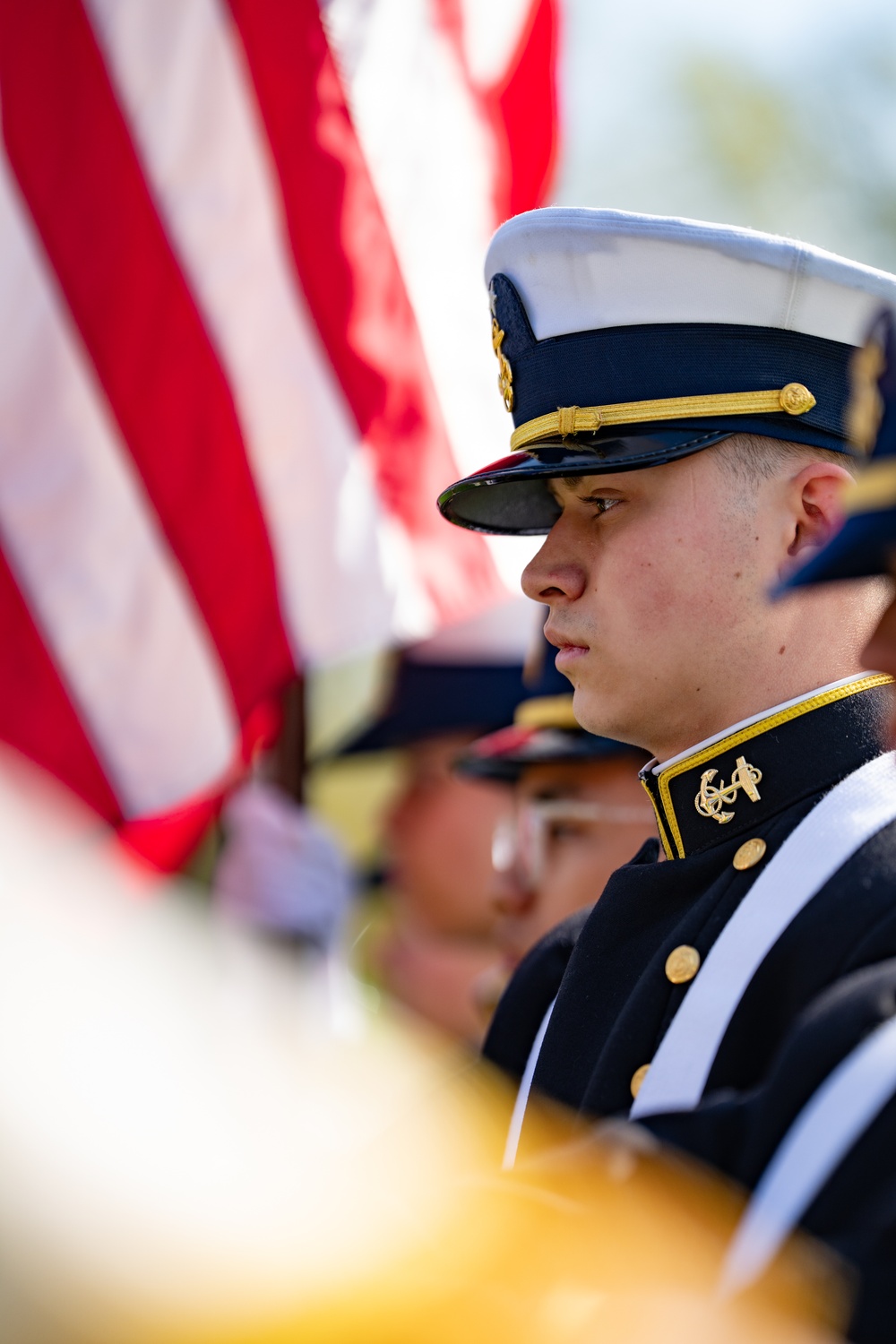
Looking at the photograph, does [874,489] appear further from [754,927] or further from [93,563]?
[93,563]

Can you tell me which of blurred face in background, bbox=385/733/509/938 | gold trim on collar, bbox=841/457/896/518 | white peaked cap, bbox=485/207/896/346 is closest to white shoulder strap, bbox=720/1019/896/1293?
gold trim on collar, bbox=841/457/896/518

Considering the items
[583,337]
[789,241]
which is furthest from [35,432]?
[789,241]

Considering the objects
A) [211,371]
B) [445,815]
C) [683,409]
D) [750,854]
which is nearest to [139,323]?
[211,371]

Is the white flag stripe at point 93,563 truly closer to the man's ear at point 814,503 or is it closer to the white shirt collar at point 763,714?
the white shirt collar at point 763,714

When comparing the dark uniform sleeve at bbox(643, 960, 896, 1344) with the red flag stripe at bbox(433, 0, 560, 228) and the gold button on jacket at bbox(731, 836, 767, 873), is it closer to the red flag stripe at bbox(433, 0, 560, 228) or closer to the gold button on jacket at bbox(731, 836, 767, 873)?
the gold button on jacket at bbox(731, 836, 767, 873)

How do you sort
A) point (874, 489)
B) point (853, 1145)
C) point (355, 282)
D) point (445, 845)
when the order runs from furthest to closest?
point (445, 845), point (355, 282), point (874, 489), point (853, 1145)

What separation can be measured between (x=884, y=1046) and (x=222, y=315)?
297 centimetres

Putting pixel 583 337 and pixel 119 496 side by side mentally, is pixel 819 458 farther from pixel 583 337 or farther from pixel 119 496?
pixel 119 496

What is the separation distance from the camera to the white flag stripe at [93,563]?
11.9ft

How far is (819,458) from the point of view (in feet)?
6.41

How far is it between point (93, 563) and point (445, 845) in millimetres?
1575

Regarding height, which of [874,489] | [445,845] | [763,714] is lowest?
[445,845]

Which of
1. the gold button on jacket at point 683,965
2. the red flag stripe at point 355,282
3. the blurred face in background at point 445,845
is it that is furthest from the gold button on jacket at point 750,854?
the blurred face in background at point 445,845

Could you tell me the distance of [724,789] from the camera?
1882 millimetres
